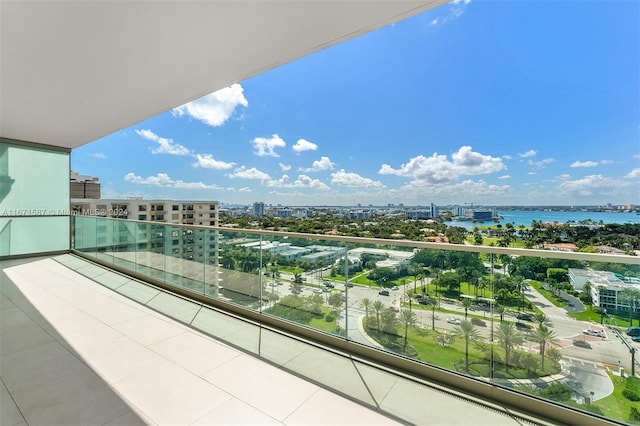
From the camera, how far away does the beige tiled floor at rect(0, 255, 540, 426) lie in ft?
5.56

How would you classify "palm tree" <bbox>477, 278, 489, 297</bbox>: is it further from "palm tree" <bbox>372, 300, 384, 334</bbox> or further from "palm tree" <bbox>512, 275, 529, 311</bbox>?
"palm tree" <bbox>372, 300, 384, 334</bbox>

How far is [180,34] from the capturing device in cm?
263

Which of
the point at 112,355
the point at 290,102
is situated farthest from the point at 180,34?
the point at 290,102

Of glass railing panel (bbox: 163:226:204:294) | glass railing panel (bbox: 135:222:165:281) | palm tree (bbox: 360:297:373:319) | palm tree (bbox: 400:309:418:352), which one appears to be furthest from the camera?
glass railing panel (bbox: 135:222:165:281)

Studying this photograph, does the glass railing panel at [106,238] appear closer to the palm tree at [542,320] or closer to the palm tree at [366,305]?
the palm tree at [366,305]

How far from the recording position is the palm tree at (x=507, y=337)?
181 cm

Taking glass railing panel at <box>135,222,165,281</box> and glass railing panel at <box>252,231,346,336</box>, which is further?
glass railing panel at <box>135,222,165,281</box>

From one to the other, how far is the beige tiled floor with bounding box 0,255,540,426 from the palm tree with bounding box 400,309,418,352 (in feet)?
1.04

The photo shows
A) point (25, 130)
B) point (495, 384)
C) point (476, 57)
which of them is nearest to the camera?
point (495, 384)

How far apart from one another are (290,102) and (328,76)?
860 cm

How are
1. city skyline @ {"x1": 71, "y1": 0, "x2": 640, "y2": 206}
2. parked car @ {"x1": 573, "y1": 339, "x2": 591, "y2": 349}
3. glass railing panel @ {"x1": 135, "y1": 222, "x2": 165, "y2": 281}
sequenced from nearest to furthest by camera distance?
parked car @ {"x1": 573, "y1": 339, "x2": 591, "y2": 349}
glass railing panel @ {"x1": 135, "y1": 222, "x2": 165, "y2": 281}
city skyline @ {"x1": 71, "y1": 0, "x2": 640, "y2": 206}

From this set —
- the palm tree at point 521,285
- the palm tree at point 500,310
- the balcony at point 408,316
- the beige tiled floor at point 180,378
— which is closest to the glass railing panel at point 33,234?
the beige tiled floor at point 180,378

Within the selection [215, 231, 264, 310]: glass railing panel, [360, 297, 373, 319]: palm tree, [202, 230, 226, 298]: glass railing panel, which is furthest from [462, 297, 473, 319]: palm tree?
[202, 230, 226, 298]: glass railing panel

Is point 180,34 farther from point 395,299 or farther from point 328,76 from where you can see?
point 328,76
